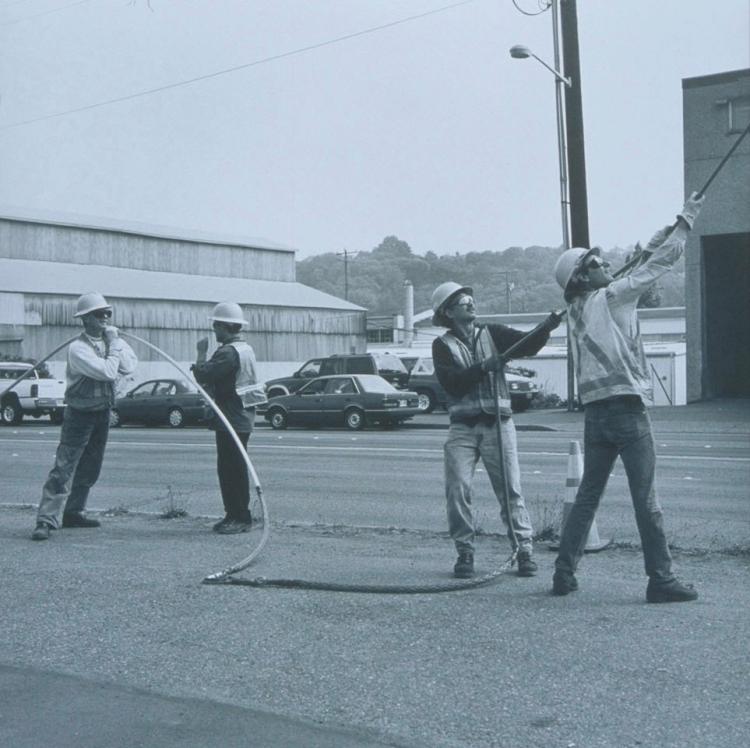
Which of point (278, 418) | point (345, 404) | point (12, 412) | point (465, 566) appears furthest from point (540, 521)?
point (12, 412)

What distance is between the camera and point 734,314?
32.6 metres

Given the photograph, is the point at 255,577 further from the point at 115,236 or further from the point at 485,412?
the point at 115,236

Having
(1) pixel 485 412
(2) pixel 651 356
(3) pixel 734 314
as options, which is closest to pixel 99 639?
(1) pixel 485 412

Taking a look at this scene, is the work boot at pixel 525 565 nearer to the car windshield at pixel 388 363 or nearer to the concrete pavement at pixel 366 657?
the concrete pavement at pixel 366 657

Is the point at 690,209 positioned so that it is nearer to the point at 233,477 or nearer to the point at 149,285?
the point at 233,477

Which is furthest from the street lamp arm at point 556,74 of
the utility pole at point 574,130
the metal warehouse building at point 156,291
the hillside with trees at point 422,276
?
the hillside with trees at point 422,276

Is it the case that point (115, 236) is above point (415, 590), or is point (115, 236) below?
above

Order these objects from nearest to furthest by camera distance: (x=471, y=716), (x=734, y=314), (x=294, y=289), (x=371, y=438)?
(x=471, y=716) < (x=371, y=438) < (x=734, y=314) < (x=294, y=289)

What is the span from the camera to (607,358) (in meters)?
6.16

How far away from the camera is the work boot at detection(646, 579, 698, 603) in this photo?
612 cm

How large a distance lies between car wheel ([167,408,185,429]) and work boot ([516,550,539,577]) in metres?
24.1

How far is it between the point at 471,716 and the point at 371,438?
1868 centimetres

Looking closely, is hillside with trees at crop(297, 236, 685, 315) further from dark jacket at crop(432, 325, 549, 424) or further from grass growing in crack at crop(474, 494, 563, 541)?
dark jacket at crop(432, 325, 549, 424)

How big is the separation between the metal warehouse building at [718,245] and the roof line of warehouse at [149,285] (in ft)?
84.0
